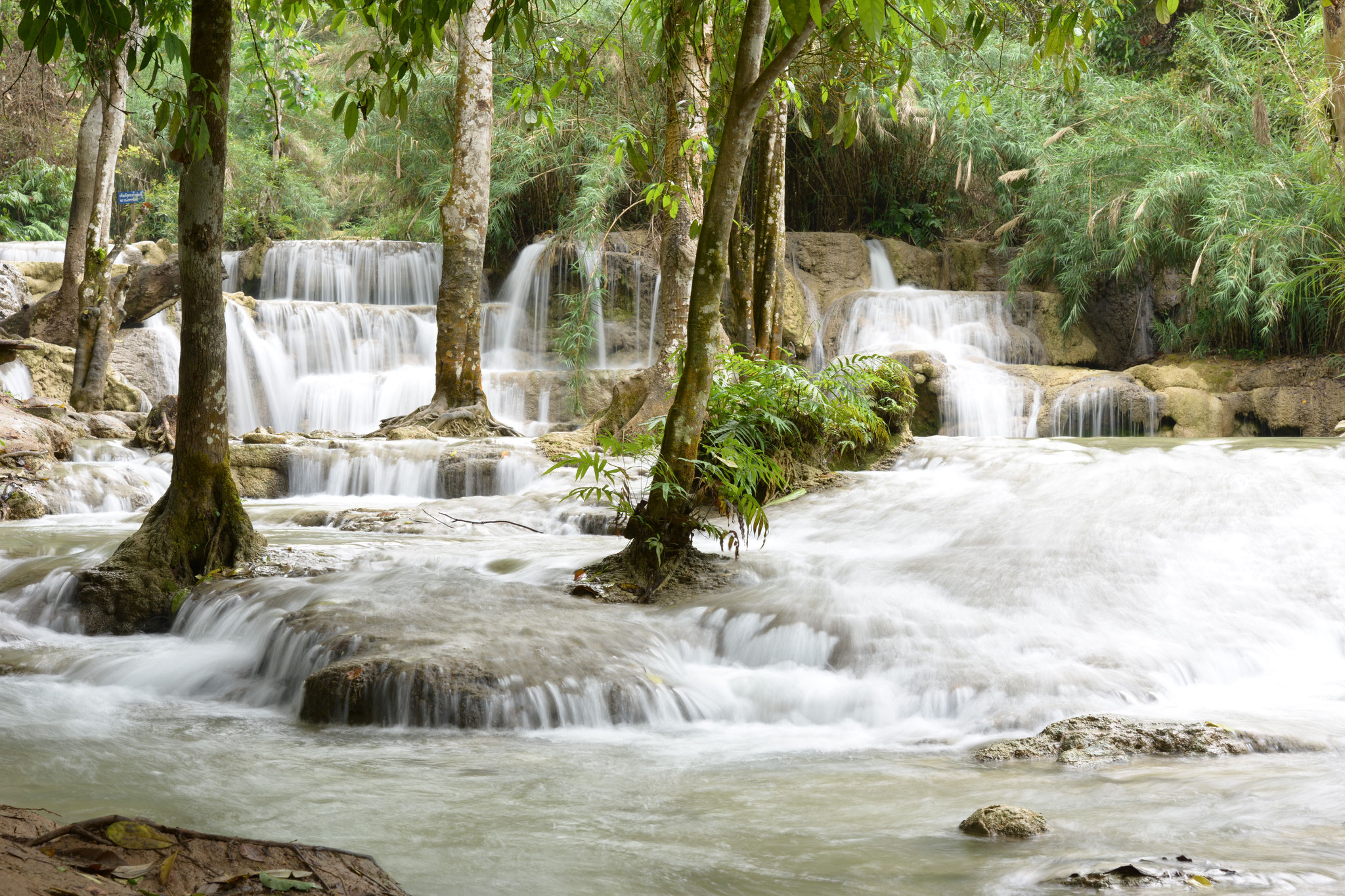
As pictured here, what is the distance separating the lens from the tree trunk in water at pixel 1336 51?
9.30 m

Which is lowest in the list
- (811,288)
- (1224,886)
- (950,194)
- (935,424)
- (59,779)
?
(59,779)

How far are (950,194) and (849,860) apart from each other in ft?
58.2

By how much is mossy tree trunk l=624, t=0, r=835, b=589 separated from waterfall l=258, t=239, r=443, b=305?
13.1m

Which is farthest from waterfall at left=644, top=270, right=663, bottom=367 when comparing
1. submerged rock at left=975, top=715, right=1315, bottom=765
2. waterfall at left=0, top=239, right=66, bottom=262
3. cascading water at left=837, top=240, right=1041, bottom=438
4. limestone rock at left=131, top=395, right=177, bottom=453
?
waterfall at left=0, top=239, right=66, bottom=262

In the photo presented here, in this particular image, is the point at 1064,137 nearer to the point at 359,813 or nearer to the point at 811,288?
the point at 811,288

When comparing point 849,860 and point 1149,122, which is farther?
point 1149,122

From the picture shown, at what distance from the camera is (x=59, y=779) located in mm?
3346

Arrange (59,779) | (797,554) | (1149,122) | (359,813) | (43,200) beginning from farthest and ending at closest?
(43,200) < (1149,122) < (797,554) < (59,779) < (359,813)

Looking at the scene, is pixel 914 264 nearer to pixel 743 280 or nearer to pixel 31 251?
pixel 743 280

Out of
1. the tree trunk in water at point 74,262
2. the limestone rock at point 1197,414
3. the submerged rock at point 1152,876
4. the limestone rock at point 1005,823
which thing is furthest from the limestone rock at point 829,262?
the submerged rock at point 1152,876

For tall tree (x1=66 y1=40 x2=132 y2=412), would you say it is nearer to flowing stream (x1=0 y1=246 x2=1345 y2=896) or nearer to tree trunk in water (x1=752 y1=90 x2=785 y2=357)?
flowing stream (x1=0 y1=246 x2=1345 y2=896)

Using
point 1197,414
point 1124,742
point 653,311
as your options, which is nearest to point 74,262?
point 653,311

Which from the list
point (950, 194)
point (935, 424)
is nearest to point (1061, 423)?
point (935, 424)

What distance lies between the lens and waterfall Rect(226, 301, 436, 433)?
14.3m
